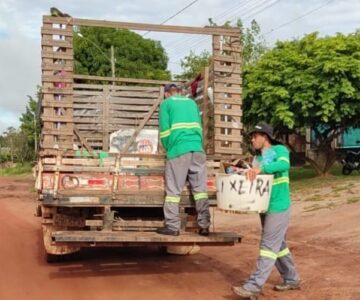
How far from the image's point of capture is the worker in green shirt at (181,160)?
6.72 meters

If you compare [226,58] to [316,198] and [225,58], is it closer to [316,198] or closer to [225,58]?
[225,58]

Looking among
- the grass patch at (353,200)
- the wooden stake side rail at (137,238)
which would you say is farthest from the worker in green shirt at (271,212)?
the grass patch at (353,200)

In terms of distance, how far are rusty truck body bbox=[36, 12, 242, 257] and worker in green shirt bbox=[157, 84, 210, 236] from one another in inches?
7.1

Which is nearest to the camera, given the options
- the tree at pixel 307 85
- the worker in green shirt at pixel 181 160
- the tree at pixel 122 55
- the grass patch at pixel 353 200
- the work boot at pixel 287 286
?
the work boot at pixel 287 286

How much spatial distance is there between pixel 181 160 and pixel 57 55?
2.17 meters

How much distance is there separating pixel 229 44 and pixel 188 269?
297 centimetres

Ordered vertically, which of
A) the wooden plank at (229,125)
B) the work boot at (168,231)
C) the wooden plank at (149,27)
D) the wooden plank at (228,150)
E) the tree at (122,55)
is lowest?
the work boot at (168,231)

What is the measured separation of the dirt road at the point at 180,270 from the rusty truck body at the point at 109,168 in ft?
1.64

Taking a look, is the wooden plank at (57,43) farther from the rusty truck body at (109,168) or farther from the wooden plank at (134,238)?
the wooden plank at (134,238)

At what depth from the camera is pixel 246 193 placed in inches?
233

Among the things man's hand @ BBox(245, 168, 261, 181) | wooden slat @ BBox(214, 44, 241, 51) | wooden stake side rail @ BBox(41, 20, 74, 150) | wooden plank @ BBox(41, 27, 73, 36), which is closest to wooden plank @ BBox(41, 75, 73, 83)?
wooden stake side rail @ BBox(41, 20, 74, 150)

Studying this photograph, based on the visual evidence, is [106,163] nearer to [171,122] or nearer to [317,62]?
[171,122]

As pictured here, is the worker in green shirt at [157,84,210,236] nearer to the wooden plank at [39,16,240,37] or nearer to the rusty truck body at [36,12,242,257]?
the rusty truck body at [36,12,242,257]

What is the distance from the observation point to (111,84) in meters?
12.1
